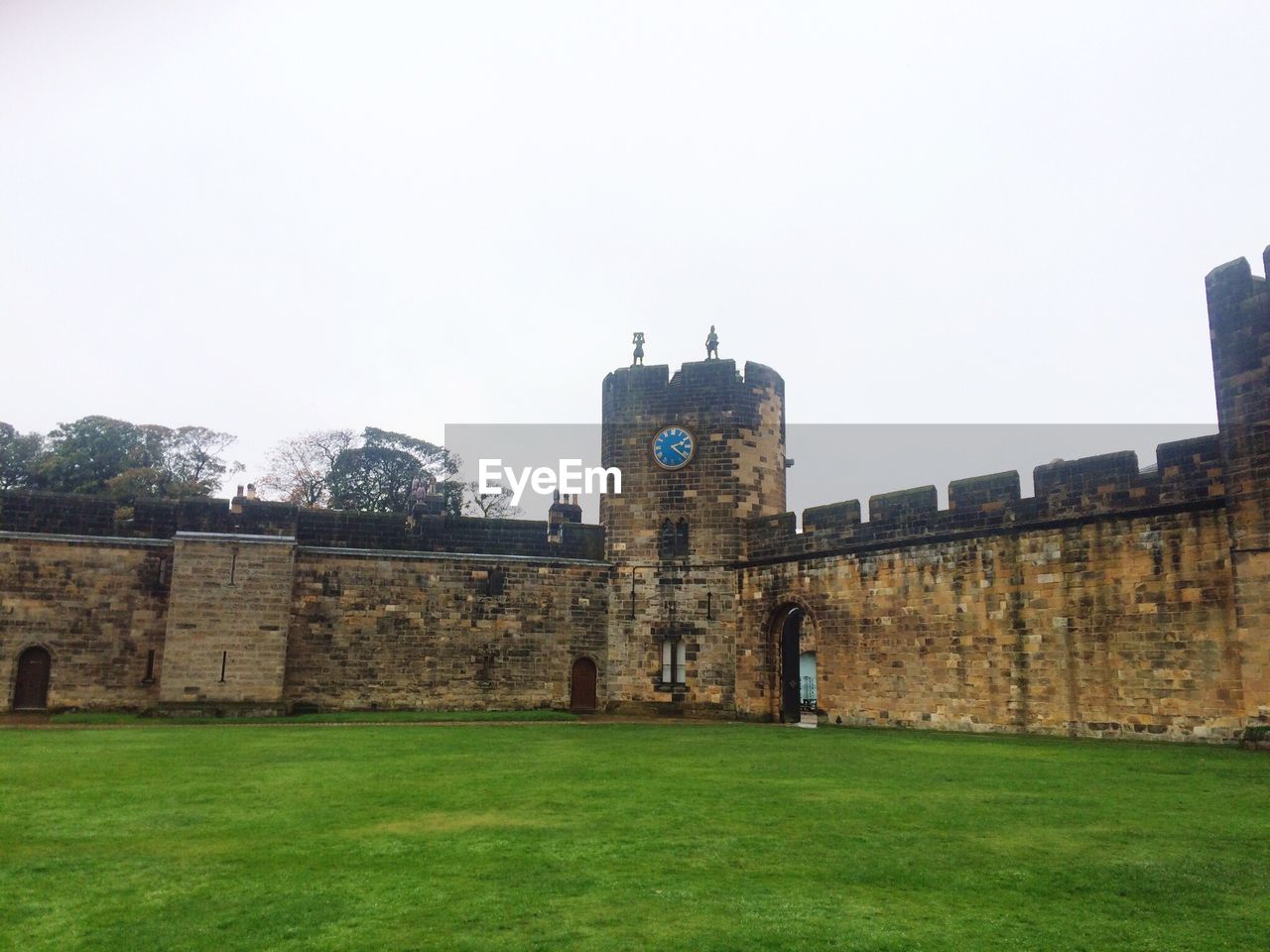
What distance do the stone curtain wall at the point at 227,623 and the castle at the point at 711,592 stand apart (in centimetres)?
6

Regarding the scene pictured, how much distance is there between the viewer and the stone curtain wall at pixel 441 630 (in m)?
24.1

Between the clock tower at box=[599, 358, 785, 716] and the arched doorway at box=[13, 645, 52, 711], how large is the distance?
13.7 m

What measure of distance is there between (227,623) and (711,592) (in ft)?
39.7

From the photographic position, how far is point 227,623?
2295cm

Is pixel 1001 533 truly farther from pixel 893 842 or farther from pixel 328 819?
pixel 328 819

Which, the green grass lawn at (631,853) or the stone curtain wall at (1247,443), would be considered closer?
the green grass lawn at (631,853)

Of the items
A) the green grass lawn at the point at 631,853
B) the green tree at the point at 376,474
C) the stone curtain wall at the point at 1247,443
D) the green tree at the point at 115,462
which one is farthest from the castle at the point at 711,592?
the green tree at the point at 376,474

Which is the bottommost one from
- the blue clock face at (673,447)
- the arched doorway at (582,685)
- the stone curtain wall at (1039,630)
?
the arched doorway at (582,685)

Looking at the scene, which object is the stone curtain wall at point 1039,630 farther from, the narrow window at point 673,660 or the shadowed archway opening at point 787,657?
the narrow window at point 673,660

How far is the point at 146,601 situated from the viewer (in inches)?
920

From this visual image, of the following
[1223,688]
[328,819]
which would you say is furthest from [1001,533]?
[328,819]

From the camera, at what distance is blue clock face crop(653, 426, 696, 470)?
25.6 metres

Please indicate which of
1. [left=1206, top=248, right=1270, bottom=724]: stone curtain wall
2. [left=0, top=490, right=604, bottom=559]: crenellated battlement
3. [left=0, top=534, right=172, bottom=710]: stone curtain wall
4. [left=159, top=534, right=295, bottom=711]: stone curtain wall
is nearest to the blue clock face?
[left=0, top=490, right=604, bottom=559]: crenellated battlement

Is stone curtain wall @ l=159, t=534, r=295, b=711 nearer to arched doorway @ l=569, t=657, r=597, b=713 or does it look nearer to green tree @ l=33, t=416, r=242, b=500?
arched doorway @ l=569, t=657, r=597, b=713
